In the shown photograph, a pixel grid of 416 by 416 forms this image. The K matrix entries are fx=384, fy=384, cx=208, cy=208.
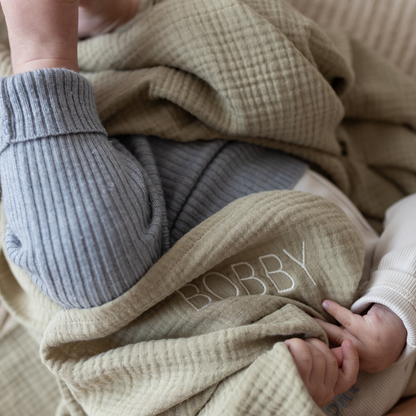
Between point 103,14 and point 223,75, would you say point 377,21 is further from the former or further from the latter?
point 103,14

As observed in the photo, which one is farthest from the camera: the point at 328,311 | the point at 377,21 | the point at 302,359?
the point at 377,21

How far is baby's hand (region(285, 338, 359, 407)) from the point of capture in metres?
0.45

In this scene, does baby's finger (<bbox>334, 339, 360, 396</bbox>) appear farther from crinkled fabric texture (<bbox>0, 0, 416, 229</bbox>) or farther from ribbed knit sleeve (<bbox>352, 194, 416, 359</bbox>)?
crinkled fabric texture (<bbox>0, 0, 416, 229</bbox>)

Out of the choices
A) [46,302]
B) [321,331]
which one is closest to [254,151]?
[321,331]

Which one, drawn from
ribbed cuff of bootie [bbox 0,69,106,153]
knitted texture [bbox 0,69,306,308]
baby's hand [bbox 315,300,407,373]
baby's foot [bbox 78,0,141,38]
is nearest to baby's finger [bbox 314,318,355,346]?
baby's hand [bbox 315,300,407,373]

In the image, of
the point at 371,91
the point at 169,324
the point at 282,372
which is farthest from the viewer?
the point at 371,91

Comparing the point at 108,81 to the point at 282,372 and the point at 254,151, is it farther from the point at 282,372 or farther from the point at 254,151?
the point at 282,372

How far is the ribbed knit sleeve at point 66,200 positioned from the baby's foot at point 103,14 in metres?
0.18

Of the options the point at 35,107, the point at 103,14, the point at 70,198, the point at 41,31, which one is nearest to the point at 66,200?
the point at 70,198

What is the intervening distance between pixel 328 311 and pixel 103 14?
0.59 metres

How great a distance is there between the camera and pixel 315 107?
24.9 inches

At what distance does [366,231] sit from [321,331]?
0.28 meters

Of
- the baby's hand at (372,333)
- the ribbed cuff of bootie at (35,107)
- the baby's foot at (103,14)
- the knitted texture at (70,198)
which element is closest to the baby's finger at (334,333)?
the baby's hand at (372,333)

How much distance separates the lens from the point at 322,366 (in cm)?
46
